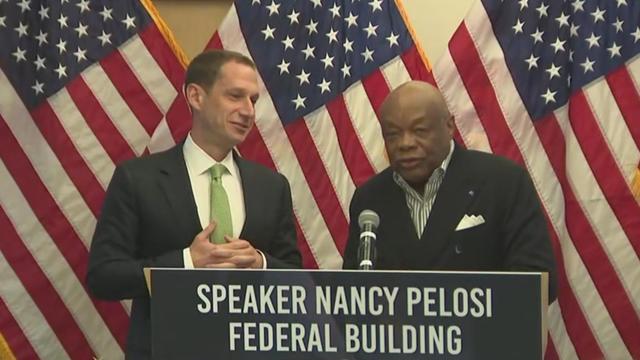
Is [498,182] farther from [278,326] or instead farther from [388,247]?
[278,326]

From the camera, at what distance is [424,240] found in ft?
8.68

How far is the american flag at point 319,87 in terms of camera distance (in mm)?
3605

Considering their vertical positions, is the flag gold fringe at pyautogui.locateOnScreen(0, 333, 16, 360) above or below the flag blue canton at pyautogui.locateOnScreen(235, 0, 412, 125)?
below

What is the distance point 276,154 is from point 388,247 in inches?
41.5

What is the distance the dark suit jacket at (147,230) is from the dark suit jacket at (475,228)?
0.37 metres

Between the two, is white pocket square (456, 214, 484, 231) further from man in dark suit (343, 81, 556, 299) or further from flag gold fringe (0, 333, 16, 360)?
flag gold fringe (0, 333, 16, 360)

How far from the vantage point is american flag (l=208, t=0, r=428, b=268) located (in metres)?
3.61

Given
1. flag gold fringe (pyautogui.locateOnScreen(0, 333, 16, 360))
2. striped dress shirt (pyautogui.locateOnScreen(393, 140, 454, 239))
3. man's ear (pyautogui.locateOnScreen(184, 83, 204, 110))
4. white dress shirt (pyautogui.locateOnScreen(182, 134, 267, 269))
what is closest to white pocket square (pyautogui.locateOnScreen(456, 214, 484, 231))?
striped dress shirt (pyautogui.locateOnScreen(393, 140, 454, 239))

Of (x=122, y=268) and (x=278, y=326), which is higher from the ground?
(x=122, y=268)

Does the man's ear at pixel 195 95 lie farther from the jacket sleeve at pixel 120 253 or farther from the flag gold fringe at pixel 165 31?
the flag gold fringe at pixel 165 31

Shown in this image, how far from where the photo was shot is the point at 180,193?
2.73 metres

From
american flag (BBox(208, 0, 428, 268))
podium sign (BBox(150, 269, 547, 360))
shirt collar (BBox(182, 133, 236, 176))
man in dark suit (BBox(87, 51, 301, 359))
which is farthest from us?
american flag (BBox(208, 0, 428, 268))

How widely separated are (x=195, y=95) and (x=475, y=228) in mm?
963

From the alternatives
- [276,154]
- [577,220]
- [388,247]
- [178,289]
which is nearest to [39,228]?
[276,154]
